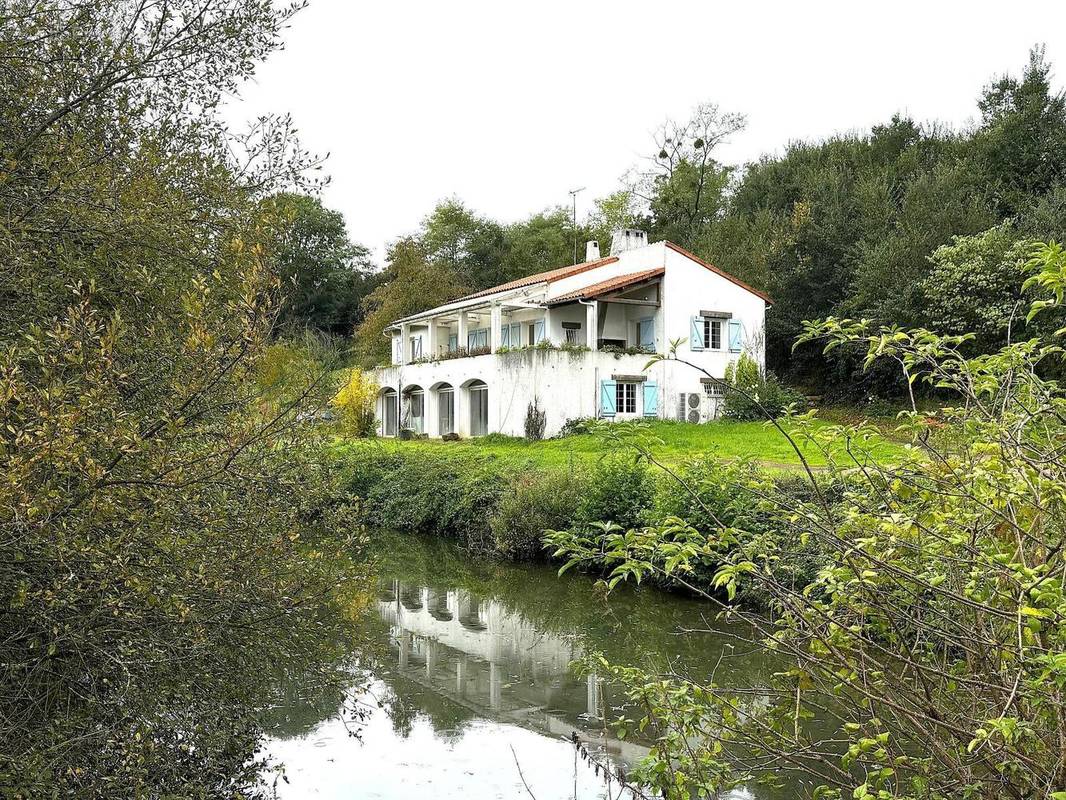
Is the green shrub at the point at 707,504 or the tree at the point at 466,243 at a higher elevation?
the tree at the point at 466,243

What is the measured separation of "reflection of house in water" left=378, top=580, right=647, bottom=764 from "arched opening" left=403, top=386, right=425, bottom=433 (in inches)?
811

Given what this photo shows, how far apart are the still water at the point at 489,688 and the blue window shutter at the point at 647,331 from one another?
612 inches

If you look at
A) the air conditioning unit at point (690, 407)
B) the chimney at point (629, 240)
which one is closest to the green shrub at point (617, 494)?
the air conditioning unit at point (690, 407)

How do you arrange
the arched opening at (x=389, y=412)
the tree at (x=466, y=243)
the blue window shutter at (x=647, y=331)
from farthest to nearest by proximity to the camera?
the tree at (x=466, y=243) → the arched opening at (x=389, y=412) → the blue window shutter at (x=647, y=331)

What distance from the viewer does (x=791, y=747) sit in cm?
468

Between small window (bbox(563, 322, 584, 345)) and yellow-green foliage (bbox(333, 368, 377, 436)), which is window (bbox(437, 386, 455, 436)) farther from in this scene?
small window (bbox(563, 322, 584, 345))

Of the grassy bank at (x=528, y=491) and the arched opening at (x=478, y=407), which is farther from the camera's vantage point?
the arched opening at (x=478, y=407)

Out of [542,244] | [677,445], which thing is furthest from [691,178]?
[677,445]

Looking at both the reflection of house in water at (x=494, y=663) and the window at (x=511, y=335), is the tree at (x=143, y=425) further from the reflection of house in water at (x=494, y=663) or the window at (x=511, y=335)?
the window at (x=511, y=335)

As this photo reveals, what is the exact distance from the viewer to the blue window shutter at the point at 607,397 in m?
30.1

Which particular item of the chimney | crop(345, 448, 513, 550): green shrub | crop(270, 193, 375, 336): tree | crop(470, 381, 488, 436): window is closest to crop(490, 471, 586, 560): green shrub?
crop(345, 448, 513, 550): green shrub

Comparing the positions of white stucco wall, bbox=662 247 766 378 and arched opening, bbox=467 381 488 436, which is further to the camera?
arched opening, bbox=467 381 488 436

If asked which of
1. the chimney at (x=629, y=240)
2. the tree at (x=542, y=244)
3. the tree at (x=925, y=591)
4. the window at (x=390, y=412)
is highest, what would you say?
the tree at (x=542, y=244)

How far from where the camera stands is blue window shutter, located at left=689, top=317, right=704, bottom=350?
3178cm
